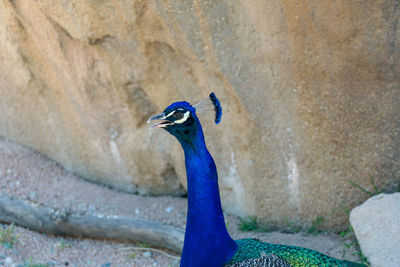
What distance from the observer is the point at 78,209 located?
9.56ft

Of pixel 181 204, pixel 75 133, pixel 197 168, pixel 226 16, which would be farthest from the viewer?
pixel 75 133

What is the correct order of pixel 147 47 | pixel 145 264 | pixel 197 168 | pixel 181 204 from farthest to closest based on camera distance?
pixel 181 204
pixel 147 47
pixel 145 264
pixel 197 168

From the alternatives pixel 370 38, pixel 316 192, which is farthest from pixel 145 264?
pixel 370 38

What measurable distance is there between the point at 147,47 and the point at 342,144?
123cm

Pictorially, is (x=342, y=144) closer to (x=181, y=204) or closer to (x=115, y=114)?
(x=181, y=204)

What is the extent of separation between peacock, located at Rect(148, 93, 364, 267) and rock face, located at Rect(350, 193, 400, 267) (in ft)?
1.25

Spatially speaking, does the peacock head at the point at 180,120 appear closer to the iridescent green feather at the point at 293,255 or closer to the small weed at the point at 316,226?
the iridescent green feather at the point at 293,255

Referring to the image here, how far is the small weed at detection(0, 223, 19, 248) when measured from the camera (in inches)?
98.6

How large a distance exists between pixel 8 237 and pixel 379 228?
1946mm

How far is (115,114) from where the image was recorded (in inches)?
118

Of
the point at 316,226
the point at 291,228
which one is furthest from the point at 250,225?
the point at 316,226

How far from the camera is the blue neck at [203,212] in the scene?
1.66 m

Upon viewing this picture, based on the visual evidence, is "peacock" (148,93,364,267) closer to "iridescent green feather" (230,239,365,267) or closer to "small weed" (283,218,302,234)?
"iridescent green feather" (230,239,365,267)

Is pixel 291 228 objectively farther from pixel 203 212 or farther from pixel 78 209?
pixel 78 209
